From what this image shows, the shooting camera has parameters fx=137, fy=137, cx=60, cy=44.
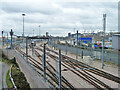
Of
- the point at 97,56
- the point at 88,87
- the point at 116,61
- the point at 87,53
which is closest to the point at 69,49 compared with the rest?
the point at 87,53

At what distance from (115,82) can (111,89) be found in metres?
1.65

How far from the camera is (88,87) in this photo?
967 centimetres

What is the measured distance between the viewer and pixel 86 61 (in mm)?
19016

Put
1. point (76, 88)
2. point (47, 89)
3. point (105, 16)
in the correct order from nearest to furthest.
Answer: point (47, 89)
point (76, 88)
point (105, 16)

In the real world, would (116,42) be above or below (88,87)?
above

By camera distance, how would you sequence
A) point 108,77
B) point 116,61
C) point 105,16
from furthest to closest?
point 116,61
point 105,16
point 108,77

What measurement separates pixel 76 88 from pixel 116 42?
15.0 m

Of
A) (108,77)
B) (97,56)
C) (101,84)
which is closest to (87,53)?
(97,56)

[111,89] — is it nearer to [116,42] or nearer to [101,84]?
[101,84]

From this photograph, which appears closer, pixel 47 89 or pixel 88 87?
pixel 47 89

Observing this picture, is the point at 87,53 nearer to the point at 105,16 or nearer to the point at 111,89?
the point at 105,16

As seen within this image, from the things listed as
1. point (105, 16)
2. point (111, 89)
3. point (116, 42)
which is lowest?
point (111, 89)

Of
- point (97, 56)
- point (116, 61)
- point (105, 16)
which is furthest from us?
point (97, 56)

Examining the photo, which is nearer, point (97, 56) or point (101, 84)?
point (101, 84)
